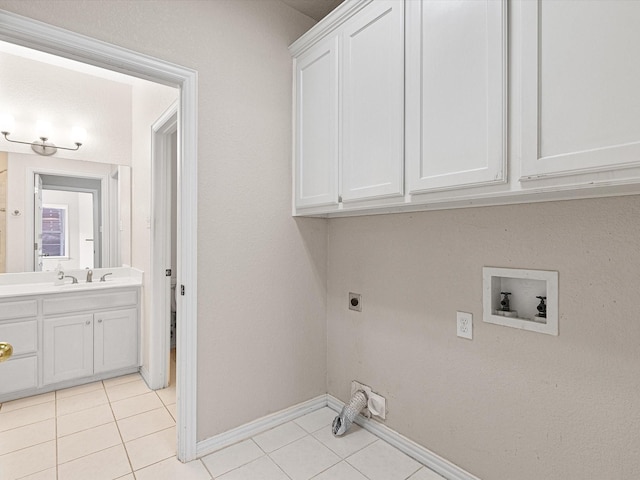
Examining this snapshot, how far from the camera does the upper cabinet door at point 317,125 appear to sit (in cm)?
182

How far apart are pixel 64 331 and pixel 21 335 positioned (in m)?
0.25

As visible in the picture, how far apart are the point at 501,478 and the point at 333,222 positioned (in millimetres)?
1600

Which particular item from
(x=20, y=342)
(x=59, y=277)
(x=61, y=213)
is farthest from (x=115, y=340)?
(x=61, y=213)

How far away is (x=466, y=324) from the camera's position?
62.5 inches

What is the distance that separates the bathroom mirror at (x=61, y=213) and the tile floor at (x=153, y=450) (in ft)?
3.94

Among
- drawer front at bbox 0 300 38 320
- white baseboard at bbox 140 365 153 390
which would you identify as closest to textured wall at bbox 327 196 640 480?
white baseboard at bbox 140 365 153 390

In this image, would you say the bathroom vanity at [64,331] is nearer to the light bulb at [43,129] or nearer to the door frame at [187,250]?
the light bulb at [43,129]

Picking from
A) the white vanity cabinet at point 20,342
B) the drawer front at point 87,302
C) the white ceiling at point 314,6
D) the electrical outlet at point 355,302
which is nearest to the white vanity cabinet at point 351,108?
the white ceiling at point 314,6

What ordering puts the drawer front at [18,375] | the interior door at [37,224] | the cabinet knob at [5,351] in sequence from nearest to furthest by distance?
the cabinet knob at [5,351], the drawer front at [18,375], the interior door at [37,224]

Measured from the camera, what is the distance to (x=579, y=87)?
964 mm

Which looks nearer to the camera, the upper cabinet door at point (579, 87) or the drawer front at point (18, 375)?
the upper cabinet door at point (579, 87)

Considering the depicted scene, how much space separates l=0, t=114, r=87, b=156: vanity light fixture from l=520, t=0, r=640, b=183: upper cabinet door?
3.50 metres

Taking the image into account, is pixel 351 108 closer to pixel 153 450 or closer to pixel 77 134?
pixel 153 450

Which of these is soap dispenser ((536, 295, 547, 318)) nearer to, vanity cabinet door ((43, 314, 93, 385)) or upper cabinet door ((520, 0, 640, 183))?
upper cabinet door ((520, 0, 640, 183))
